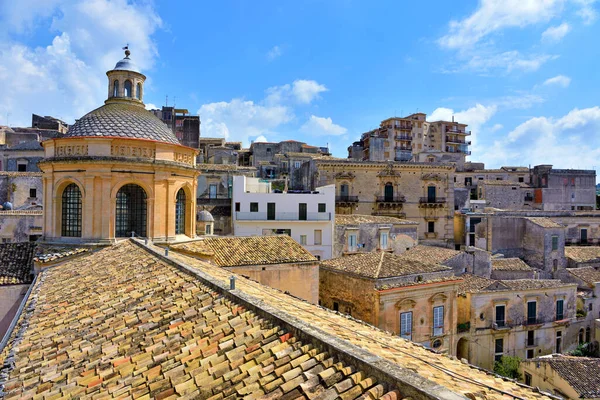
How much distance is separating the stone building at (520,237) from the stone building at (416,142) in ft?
60.5

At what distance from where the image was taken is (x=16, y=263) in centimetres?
1527

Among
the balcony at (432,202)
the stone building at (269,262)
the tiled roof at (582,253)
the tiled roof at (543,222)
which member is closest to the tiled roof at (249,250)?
the stone building at (269,262)

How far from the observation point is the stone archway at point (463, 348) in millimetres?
25609

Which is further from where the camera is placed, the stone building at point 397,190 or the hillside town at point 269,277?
the stone building at point 397,190

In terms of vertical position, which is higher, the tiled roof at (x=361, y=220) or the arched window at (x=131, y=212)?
the arched window at (x=131, y=212)

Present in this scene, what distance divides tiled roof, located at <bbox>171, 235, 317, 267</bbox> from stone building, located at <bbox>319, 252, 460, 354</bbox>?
3.49 m

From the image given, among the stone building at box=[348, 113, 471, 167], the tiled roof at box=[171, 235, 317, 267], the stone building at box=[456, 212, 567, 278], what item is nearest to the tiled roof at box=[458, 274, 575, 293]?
the stone building at box=[456, 212, 567, 278]

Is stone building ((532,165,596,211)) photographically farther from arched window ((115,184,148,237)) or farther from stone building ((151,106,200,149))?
arched window ((115,184,148,237))

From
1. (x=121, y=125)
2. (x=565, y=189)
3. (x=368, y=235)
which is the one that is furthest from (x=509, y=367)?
(x=565, y=189)

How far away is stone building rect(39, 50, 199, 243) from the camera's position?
14.8 metres

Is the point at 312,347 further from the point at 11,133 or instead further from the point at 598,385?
the point at 11,133

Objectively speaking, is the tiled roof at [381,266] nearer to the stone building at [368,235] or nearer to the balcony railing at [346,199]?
the stone building at [368,235]

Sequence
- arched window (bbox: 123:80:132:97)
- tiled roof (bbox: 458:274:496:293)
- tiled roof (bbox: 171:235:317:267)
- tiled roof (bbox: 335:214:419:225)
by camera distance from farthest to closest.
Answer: tiled roof (bbox: 335:214:419:225)
tiled roof (bbox: 458:274:496:293)
tiled roof (bbox: 171:235:317:267)
arched window (bbox: 123:80:132:97)

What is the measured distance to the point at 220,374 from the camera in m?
4.93
